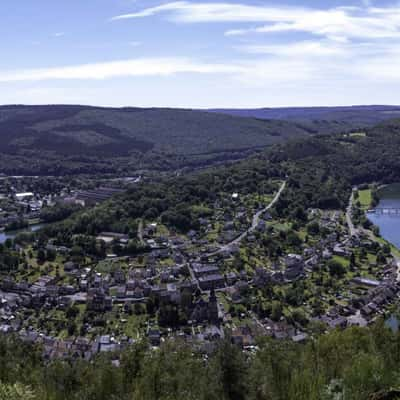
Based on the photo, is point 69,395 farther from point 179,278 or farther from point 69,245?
point 69,245

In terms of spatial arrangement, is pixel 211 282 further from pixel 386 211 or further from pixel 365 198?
pixel 365 198

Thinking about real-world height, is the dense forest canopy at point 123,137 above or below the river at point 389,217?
above

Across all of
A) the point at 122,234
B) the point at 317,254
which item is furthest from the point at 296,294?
the point at 122,234

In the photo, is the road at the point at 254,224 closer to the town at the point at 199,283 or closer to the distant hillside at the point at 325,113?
the town at the point at 199,283

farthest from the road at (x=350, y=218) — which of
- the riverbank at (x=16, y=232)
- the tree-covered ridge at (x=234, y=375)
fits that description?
the riverbank at (x=16, y=232)

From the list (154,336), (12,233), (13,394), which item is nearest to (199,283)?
(154,336)

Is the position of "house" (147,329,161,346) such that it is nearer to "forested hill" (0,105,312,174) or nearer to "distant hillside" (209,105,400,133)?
"forested hill" (0,105,312,174)
